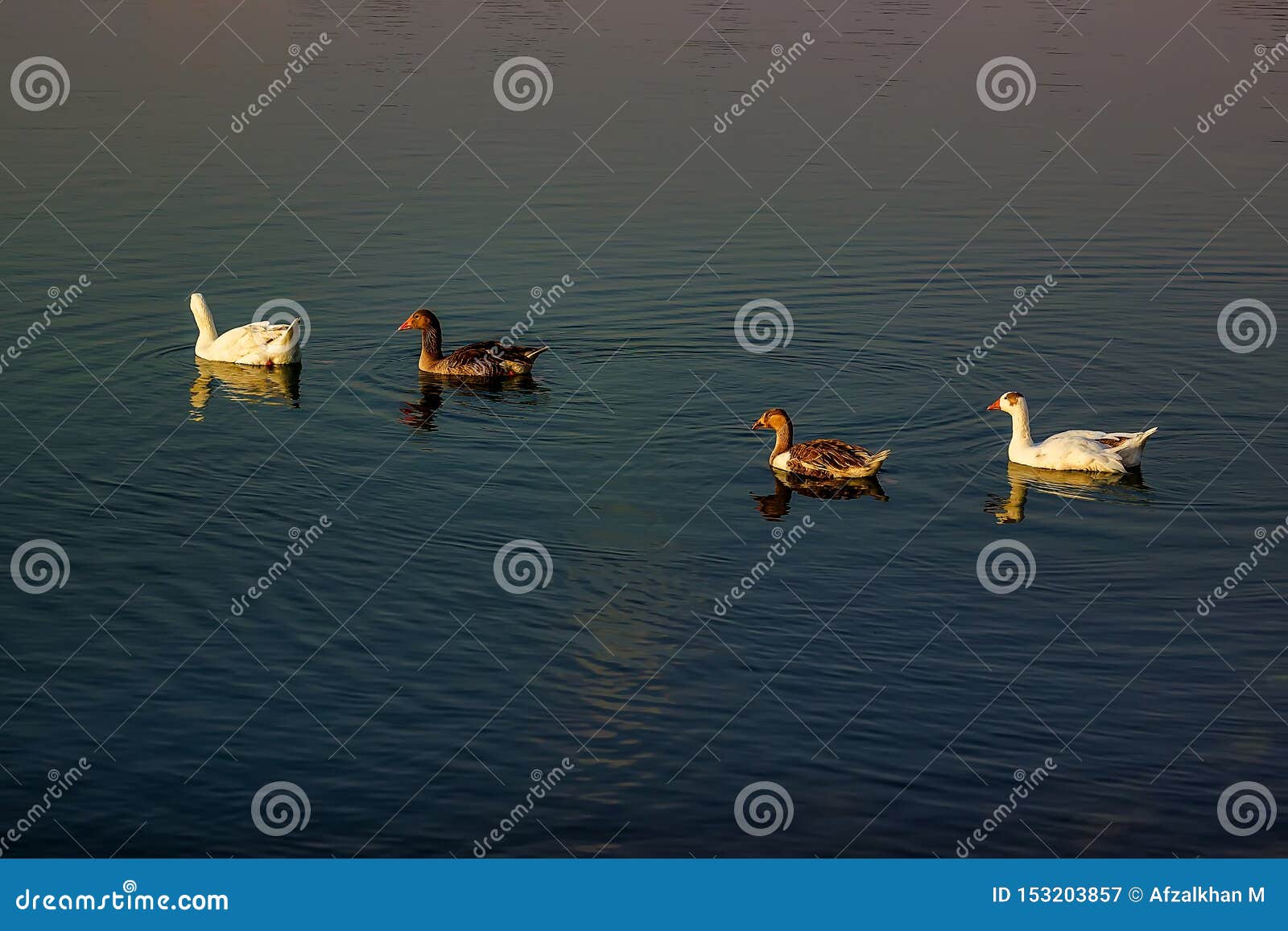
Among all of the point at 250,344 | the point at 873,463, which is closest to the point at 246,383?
the point at 250,344

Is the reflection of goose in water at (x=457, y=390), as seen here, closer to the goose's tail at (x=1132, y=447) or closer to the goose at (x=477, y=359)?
the goose at (x=477, y=359)

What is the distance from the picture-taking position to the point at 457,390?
22.4 meters

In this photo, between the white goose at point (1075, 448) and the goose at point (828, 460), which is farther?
the white goose at point (1075, 448)

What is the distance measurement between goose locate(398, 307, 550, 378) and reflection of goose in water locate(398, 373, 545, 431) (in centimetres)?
10

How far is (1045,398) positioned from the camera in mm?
21797

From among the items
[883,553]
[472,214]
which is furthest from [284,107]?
[883,553]

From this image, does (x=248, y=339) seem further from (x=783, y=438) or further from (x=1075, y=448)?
(x=1075, y=448)

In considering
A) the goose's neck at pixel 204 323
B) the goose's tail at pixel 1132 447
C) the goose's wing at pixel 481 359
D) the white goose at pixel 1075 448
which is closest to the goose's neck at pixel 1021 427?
the white goose at pixel 1075 448

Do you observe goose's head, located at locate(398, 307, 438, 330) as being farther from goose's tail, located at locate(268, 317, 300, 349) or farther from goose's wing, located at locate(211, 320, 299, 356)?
goose's wing, located at locate(211, 320, 299, 356)

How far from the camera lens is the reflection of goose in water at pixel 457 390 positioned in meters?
21.5

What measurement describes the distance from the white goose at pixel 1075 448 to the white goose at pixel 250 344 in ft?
32.2

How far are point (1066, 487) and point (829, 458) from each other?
271cm

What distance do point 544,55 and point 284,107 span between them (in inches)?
315

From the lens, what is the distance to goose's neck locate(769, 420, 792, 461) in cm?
1930
